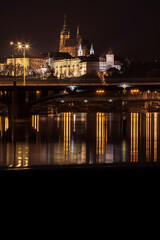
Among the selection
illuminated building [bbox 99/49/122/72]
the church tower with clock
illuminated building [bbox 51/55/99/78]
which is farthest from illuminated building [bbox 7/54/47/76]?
the church tower with clock

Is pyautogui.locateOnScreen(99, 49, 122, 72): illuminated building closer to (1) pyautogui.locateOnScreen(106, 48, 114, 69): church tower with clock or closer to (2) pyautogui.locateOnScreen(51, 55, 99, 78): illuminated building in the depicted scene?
(1) pyautogui.locateOnScreen(106, 48, 114, 69): church tower with clock

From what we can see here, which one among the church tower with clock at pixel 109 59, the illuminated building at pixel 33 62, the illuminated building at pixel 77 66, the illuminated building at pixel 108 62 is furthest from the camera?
the illuminated building at pixel 33 62

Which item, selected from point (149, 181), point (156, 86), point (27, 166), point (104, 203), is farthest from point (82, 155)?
point (156, 86)

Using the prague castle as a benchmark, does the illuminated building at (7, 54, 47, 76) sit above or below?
below

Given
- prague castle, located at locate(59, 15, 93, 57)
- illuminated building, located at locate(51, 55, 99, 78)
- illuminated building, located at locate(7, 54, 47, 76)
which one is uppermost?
prague castle, located at locate(59, 15, 93, 57)

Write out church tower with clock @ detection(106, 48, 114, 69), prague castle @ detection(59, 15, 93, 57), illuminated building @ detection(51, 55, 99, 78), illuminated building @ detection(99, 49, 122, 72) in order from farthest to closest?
prague castle @ detection(59, 15, 93, 57), church tower with clock @ detection(106, 48, 114, 69), illuminated building @ detection(99, 49, 122, 72), illuminated building @ detection(51, 55, 99, 78)

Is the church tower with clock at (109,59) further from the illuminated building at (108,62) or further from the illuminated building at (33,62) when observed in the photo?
the illuminated building at (33,62)

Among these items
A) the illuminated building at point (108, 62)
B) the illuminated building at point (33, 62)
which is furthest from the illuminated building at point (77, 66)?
the illuminated building at point (33, 62)

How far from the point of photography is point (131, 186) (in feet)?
36.4

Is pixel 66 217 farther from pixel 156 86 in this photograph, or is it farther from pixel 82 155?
pixel 156 86

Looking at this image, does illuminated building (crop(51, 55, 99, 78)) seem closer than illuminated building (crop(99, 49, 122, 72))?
Yes

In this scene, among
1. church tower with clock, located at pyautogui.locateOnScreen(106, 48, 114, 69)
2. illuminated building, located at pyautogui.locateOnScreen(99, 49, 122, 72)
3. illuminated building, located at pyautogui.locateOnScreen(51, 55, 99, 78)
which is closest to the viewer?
illuminated building, located at pyautogui.locateOnScreen(51, 55, 99, 78)

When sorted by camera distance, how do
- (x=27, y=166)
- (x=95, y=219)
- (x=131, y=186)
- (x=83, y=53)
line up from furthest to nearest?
1. (x=83, y=53)
2. (x=27, y=166)
3. (x=131, y=186)
4. (x=95, y=219)

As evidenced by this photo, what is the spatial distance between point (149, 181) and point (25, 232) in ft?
12.4
